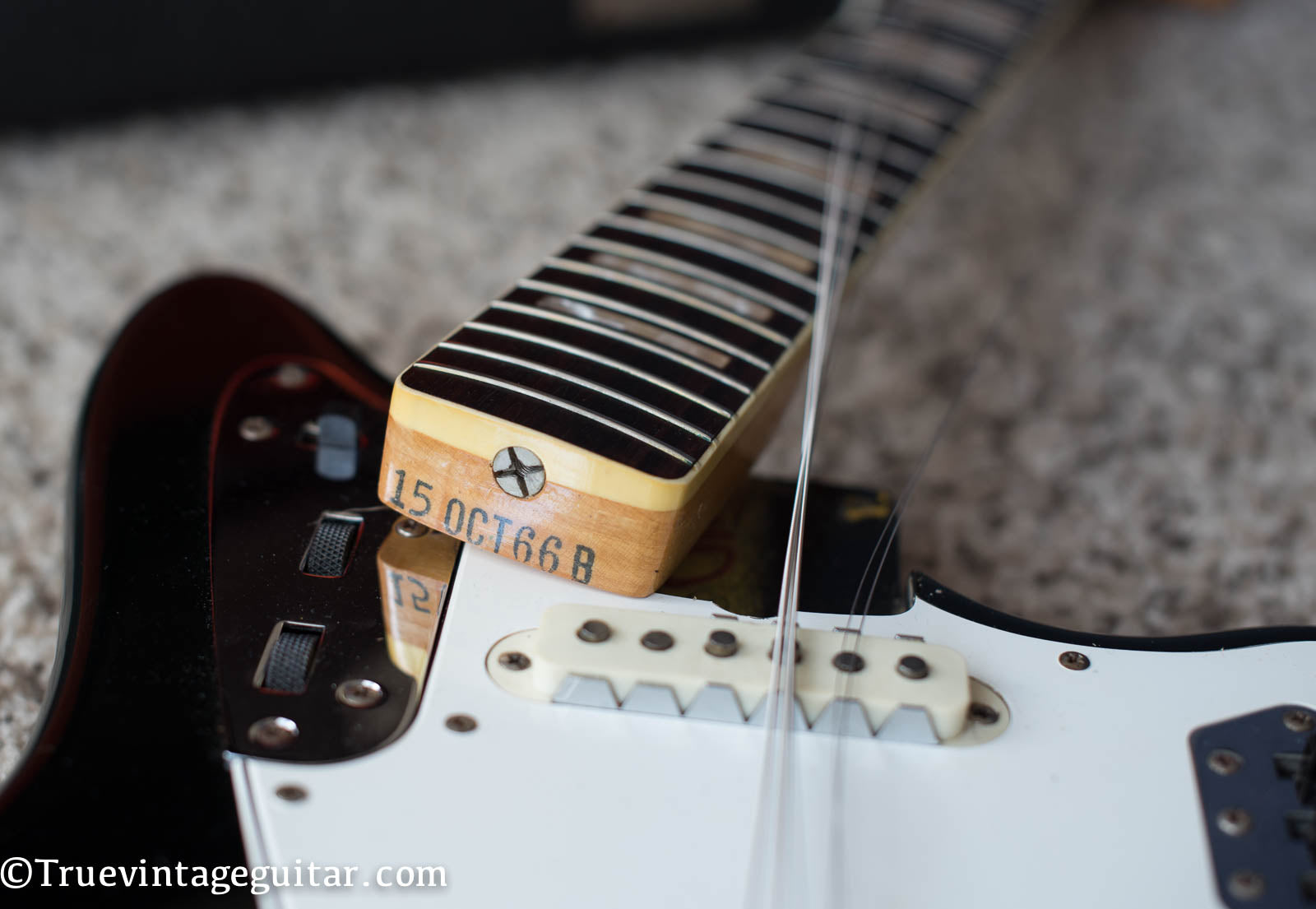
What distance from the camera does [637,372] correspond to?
76 centimetres

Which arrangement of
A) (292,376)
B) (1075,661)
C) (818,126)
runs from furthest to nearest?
(818,126) → (292,376) → (1075,661)

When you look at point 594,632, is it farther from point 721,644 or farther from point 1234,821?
point 1234,821

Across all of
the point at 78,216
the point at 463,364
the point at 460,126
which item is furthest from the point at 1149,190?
the point at 78,216

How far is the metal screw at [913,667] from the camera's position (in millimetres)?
644

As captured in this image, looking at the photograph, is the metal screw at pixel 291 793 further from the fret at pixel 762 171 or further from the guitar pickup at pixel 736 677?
the fret at pixel 762 171

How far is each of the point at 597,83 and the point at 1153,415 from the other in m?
0.94

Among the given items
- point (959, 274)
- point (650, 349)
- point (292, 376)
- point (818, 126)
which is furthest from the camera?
point (959, 274)

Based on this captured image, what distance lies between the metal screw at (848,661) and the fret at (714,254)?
1.03ft

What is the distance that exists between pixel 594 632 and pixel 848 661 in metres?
0.14

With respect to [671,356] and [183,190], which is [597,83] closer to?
[183,190]

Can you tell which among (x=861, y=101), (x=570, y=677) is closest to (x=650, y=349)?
(x=570, y=677)

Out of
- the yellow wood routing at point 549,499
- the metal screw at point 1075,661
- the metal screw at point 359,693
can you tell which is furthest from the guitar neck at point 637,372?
the metal screw at point 1075,661

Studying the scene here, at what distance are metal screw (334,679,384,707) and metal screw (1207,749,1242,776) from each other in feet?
1.49

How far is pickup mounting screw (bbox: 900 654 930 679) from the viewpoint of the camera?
0.64 m
